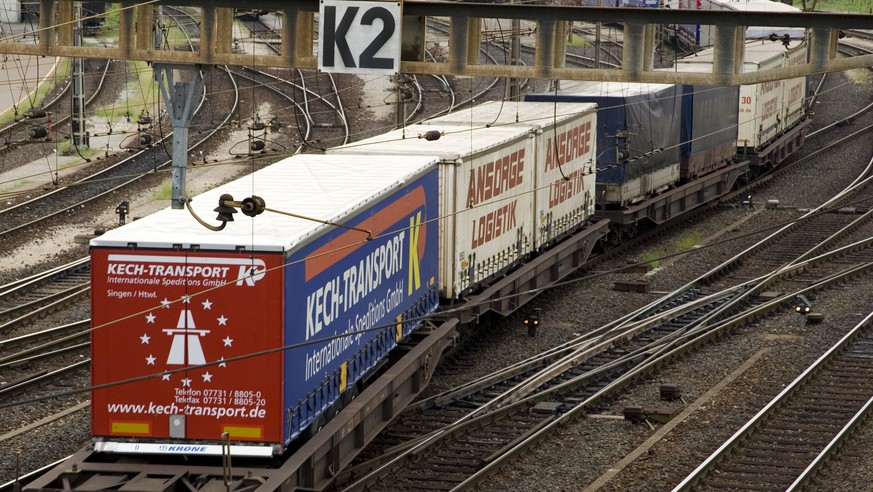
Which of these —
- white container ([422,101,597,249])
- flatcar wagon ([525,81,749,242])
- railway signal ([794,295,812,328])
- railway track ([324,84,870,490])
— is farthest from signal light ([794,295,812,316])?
flatcar wagon ([525,81,749,242])

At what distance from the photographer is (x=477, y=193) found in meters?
21.3

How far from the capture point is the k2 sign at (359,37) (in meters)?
16.2

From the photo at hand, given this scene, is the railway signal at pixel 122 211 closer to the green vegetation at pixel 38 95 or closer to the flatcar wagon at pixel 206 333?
the green vegetation at pixel 38 95

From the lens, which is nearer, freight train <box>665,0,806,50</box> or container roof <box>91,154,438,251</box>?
container roof <box>91,154,438,251</box>

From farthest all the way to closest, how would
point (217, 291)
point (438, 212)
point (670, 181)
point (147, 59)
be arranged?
point (670, 181) → point (438, 212) → point (147, 59) → point (217, 291)

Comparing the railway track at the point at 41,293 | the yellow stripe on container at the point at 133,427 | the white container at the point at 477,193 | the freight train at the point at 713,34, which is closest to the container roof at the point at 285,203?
the white container at the point at 477,193

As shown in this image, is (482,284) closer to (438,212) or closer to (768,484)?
(438,212)

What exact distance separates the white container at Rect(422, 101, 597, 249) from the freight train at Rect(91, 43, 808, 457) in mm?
68

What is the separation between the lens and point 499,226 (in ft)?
74.3

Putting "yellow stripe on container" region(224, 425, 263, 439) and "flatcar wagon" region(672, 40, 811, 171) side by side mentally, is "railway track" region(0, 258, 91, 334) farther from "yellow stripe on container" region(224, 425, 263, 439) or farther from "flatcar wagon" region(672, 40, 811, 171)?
"flatcar wagon" region(672, 40, 811, 171)

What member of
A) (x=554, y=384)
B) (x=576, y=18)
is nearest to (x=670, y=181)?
(x=554, y=384)

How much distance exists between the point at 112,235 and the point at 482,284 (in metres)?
9.87

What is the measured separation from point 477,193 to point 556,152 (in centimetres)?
428

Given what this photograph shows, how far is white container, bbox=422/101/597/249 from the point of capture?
24750mm
